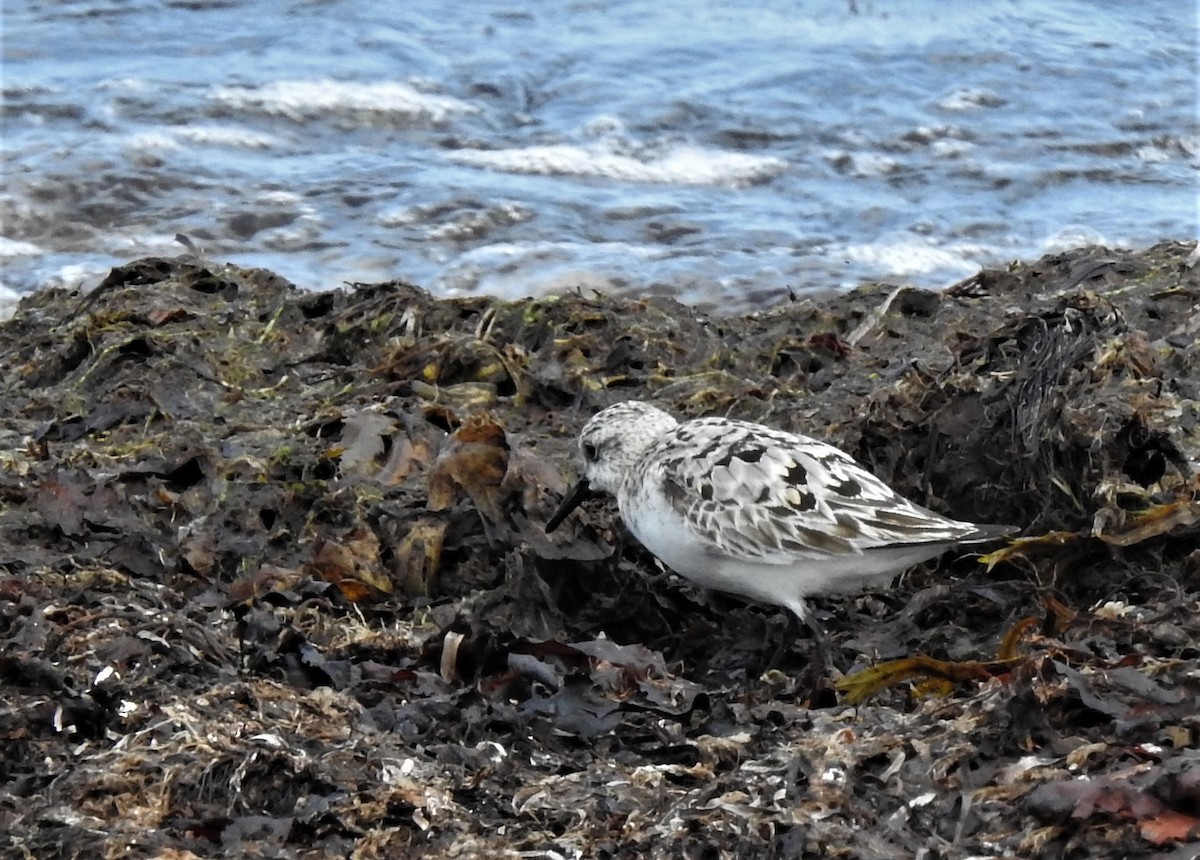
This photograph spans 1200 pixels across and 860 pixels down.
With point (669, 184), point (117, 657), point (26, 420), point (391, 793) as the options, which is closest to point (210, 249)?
point (669, 184)

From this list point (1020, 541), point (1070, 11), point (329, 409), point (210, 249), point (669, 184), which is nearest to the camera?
point (1020, 541)

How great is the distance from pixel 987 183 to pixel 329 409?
18.9ft

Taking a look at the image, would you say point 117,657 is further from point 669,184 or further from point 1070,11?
point 1070,11

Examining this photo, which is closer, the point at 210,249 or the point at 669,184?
the point at 210,249

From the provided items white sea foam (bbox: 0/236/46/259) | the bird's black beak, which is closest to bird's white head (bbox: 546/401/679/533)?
the bird's black beak

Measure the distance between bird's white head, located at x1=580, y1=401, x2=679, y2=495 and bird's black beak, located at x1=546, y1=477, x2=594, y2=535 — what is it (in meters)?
0.02

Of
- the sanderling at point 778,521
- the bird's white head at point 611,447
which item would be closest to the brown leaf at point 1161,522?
the sanderling at point 778,521

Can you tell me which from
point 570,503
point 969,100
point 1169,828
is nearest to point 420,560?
point 570,503

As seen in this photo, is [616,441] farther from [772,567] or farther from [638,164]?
[638,164]

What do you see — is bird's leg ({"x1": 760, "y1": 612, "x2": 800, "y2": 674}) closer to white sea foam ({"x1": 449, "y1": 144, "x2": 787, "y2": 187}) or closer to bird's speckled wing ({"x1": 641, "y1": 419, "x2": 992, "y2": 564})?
bird's speckled wing ({"x1": 641, "y1": 419, "x2": 992, "y2": 564})

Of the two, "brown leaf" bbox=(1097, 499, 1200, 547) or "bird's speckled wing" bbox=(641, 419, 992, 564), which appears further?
"bird's speckled wing" bbox=(641, 419, 992, 564)

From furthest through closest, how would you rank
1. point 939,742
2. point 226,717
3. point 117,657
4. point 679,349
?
point 679,349 → point 117,657 → point 226,717 → point 939,742

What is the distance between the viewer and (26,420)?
494 centimetres

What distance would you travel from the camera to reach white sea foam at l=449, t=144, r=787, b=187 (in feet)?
31.3
